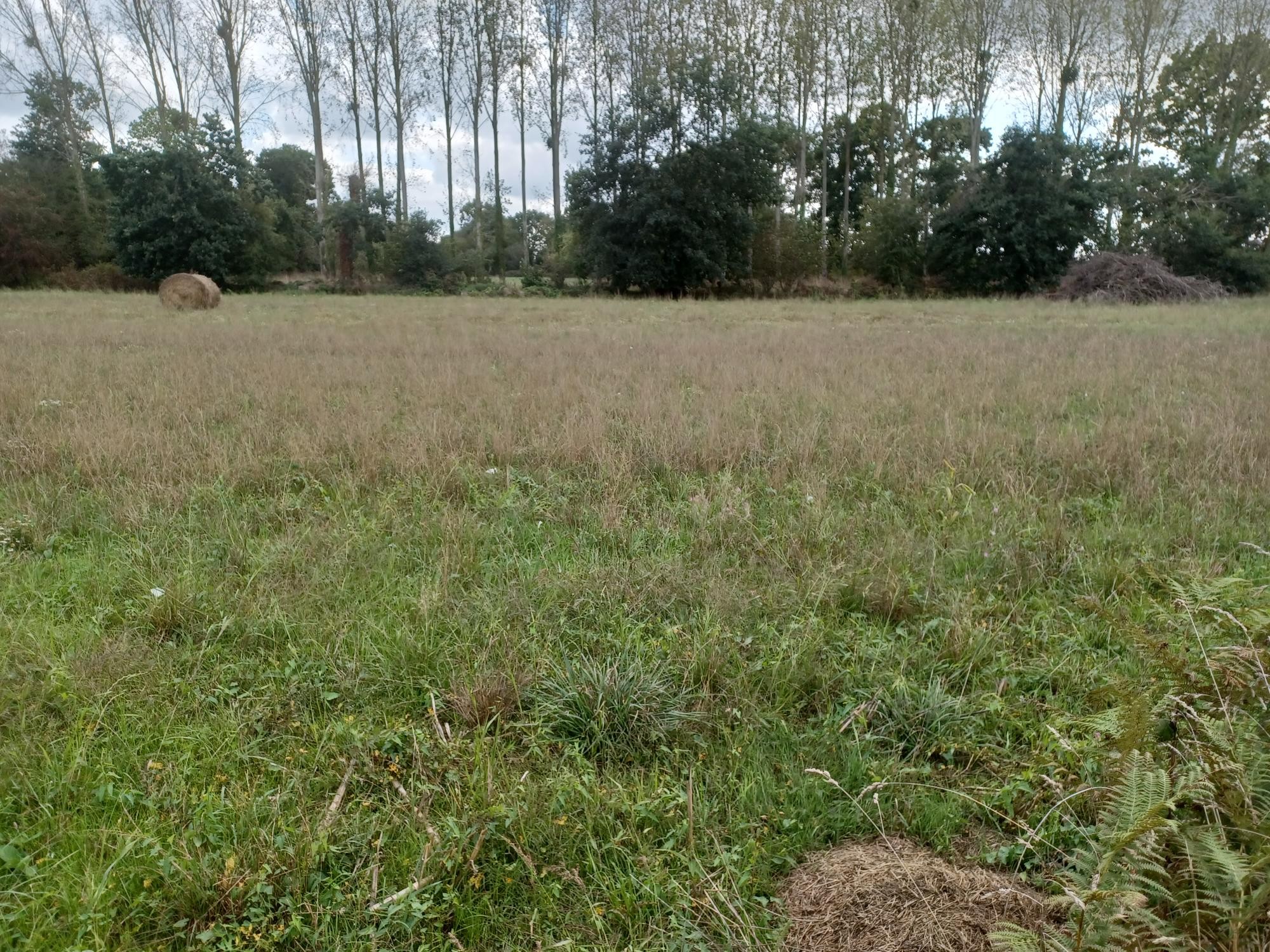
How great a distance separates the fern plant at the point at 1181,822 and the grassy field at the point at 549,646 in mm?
323

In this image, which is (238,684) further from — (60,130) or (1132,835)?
(60,130)

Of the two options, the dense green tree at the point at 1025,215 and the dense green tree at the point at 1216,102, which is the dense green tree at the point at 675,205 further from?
the dense green tree at the point at 1216,102

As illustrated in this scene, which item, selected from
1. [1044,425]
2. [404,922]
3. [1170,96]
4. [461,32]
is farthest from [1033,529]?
[1170,96]

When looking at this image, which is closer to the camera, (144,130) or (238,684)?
(238,684)

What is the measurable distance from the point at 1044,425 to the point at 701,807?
5822mm

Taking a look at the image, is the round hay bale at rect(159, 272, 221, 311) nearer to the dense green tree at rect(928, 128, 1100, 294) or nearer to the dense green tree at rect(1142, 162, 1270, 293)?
the dense green tree at rect(928, 128, 1100, 294)

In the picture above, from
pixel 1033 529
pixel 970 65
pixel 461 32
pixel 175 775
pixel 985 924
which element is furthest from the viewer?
pixel 461 32

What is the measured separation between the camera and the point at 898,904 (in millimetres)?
2092

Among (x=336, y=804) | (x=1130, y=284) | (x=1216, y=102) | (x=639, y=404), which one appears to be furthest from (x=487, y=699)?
(x=1216, y=102)

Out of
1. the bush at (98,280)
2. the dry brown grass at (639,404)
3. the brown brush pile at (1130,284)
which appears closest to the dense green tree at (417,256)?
the bush at (98,280)

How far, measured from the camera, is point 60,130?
38875 millimetres

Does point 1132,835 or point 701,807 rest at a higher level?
point 1132,835

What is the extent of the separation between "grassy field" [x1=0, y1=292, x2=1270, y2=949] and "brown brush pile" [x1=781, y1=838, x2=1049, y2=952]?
9cm

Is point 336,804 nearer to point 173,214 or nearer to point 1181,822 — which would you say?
point 1181,822
